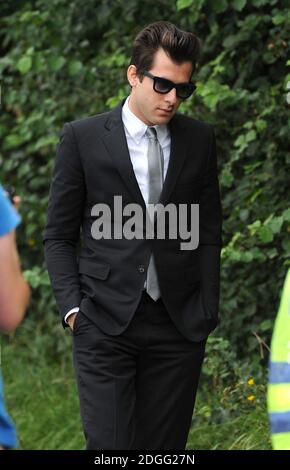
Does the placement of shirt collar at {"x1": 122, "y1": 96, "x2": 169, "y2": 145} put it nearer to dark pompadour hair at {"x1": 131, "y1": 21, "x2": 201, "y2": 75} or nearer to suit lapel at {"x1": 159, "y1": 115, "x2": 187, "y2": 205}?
suit lapel at {"x1": 159, "y1": 115, "x2": 187, "y2": 205}

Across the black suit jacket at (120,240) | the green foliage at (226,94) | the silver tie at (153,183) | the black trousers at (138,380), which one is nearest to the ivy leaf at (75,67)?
the green foliage at (226,94)

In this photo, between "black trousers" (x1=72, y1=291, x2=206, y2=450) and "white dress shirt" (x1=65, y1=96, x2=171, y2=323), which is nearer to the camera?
"black trousers" (x1=72, y1=291, x2=206, y2=450)

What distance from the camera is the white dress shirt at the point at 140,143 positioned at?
4.67m

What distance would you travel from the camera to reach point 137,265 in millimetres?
4605

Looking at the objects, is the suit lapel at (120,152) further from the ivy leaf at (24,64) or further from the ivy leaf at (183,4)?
the ivy leaf at (24,64)

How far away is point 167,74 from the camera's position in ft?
15.1

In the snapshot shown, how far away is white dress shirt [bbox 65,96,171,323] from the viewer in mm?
4672

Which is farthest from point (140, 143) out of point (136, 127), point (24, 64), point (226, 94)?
point (24, 64)

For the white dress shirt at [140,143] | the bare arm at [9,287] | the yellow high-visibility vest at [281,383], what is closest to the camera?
the yellow high-visibility vest at [281,383]

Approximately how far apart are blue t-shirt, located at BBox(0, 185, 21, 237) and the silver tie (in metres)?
1.59

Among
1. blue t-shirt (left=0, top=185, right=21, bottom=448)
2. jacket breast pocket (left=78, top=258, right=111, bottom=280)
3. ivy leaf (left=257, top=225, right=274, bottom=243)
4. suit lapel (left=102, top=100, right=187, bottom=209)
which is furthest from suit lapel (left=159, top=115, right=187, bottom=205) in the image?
blue t-shirt (left=0, top=185, right=21, bottom=448)

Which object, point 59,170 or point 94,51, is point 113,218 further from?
point 94,51

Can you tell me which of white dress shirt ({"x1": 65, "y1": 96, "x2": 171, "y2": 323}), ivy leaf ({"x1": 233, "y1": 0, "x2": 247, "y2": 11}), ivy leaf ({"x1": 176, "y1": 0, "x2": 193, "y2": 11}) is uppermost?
ivy leaf ({"x1": 176, "y1": 0, "x2": 193, "y2": 11})

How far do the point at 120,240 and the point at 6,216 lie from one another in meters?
1.63
